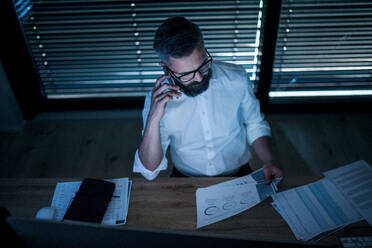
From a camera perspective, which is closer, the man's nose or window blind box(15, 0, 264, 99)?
the man's nose

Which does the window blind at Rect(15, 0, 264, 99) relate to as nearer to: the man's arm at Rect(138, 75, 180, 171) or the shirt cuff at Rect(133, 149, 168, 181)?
the man's arm at Rect(138, 75, 180, 171)

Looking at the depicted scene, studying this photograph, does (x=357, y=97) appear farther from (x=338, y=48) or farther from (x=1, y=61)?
(x=1, y=61)

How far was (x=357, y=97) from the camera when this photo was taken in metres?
2.74

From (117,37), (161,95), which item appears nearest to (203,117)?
(161,95)

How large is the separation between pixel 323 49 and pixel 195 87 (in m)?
1.74

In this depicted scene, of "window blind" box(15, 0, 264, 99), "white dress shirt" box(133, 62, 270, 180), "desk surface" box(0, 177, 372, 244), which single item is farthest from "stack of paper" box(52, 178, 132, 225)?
"window blind" box(15, 0, 264, 99)

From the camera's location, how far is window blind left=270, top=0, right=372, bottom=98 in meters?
2.29

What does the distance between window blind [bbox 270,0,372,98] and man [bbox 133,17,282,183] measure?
48.7 inches

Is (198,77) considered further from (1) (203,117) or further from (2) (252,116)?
(2) (252,116)

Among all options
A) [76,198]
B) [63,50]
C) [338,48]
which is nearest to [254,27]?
[338,48]

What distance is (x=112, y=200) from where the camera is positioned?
3.84 ft

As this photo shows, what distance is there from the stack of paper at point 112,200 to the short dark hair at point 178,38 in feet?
1.97

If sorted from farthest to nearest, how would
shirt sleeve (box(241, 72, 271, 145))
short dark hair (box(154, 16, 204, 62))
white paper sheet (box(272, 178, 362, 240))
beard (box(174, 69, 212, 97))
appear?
shirt sleeve (box(241, 72, 271, 145)) < beard (box(174, 69, 212, 97)) < short dark hair (box(154, 16, 204, 62)) < white paper sheet (box(272, 178, 362, 240))

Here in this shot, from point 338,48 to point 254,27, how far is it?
79 centimetres
